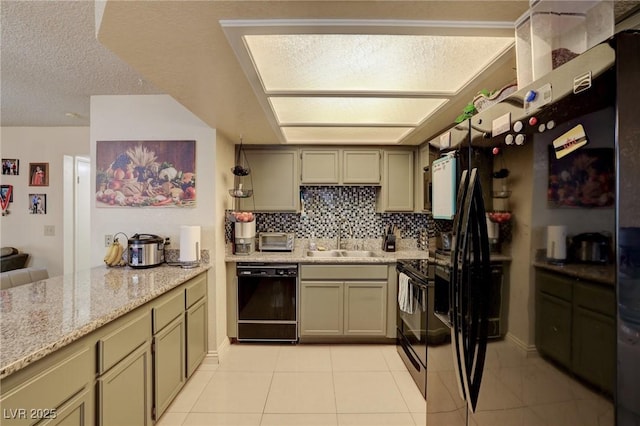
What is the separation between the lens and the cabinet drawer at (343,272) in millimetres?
2992

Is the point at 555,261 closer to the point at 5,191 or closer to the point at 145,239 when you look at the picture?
the point at 145,239

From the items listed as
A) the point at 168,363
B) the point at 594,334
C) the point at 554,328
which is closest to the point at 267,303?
the point at 168,363

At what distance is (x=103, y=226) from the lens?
8.59 ft

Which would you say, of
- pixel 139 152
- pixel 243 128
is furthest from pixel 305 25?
pixel 139 152

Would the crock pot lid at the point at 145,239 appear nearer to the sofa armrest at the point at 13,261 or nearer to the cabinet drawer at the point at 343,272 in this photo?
the cabinet drawer at the point at 343,272

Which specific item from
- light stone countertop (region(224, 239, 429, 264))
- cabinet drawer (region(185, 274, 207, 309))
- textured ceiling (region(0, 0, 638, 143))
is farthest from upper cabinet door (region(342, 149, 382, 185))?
cabinet drawer (region(185, 274, 207, 309))

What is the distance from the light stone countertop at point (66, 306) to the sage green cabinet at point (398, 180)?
7.51 ft

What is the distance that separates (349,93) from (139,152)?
6.57 ft

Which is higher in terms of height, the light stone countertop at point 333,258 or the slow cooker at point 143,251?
the slow cooker at point 143,251

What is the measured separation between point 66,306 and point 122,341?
12.7 inches

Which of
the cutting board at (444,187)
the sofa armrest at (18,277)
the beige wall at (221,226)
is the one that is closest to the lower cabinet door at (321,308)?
the beige wall at (221,226)

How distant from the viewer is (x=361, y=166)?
3.41m

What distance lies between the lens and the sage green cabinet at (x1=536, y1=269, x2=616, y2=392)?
0.67m

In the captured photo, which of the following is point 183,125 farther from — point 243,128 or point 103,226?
point 103,226
